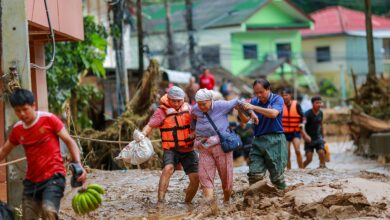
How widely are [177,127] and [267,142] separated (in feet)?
4.29

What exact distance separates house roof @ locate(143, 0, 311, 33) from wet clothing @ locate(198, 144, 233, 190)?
3801 cm

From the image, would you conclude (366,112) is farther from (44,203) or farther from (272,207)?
(44,203)

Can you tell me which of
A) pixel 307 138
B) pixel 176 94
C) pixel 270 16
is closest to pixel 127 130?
pixel 307 138

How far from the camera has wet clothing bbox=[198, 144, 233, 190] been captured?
34.1 feet

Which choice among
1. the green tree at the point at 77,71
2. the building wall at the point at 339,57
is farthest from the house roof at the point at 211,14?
the green tree at the point at 77,71

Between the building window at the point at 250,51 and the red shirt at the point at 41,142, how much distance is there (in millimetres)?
44978

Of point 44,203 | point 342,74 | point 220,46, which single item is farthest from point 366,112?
point 342,74

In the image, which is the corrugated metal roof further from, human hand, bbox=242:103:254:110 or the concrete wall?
human hand, bbox=242:103:254:110

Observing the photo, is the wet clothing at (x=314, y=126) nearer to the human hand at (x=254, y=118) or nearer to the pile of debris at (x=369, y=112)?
the pile of debris at (x=369, y=112)

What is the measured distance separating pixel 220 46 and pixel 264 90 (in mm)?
40232

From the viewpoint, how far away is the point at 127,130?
17.4 m

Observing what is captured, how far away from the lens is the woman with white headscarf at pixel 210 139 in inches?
408

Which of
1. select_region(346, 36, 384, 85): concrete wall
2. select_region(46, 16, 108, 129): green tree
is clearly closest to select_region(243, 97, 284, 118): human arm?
select_region(46, 16, 108, 129): green tree

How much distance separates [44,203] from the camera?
775cm
